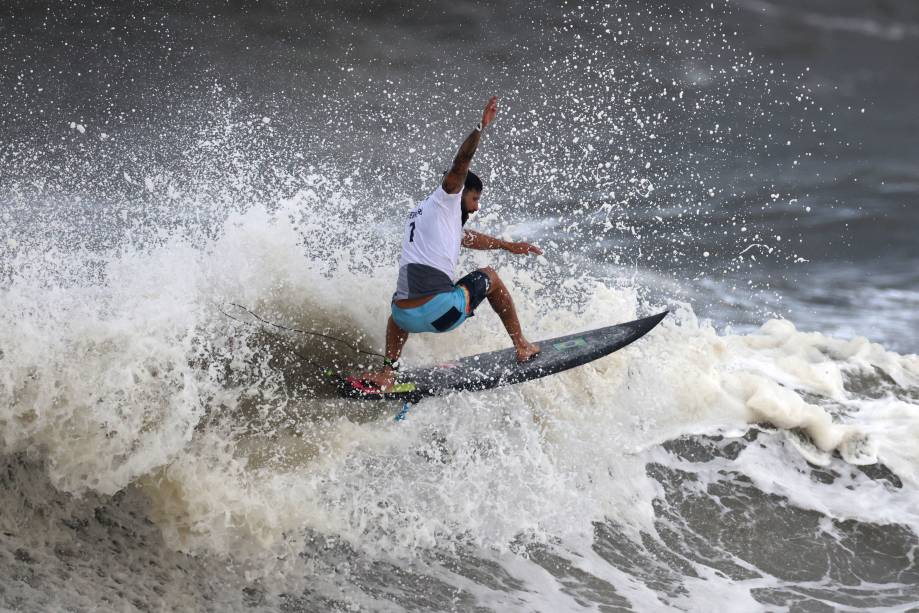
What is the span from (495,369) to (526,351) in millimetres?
256

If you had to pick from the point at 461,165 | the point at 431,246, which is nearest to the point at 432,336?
the point at 431,246

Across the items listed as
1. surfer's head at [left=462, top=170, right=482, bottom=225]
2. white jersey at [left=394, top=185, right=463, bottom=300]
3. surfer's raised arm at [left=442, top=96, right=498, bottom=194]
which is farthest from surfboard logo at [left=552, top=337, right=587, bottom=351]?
surfer's raised arm at [left=442, top=96, right=498, bottom=194]

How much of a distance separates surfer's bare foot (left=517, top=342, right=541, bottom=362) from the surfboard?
0.10ft

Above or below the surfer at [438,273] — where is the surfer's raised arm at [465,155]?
above

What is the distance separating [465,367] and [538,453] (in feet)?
2.56

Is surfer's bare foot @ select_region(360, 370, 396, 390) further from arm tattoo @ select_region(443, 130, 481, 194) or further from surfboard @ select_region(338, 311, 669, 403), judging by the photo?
arm tattoo @ select_region(443, 130, 481, 194)

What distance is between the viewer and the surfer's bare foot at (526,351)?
5.20 meters

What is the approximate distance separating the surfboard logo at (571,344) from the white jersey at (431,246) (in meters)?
1.12

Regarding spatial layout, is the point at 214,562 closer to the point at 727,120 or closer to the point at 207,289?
the point at 207,289

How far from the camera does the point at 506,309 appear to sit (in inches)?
197

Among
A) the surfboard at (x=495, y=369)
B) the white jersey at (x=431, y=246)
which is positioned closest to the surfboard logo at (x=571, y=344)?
the surfboard at (x=495, y=369)

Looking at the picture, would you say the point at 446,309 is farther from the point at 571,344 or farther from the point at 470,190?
the point at 571,344

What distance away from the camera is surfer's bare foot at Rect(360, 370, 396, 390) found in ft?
16.2

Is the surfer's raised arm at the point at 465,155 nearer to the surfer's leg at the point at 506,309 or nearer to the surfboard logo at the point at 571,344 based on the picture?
the surfer's leg at the point at 506,309
